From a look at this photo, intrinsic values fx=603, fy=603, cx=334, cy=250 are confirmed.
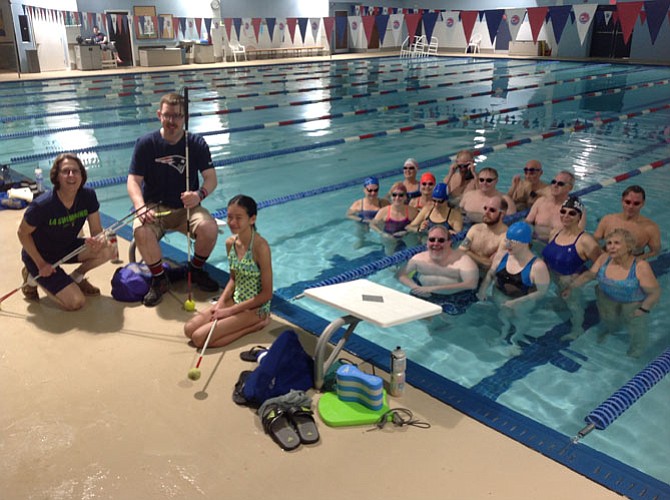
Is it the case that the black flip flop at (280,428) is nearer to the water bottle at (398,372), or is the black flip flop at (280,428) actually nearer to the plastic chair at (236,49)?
the water bottle at (398,372)

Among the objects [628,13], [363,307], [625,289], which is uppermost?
[628,13]

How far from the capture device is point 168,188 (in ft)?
13.3

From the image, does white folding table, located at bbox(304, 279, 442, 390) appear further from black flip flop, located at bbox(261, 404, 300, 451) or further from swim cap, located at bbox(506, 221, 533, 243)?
swim cap, located at bbox(506, 221, 533, 243)

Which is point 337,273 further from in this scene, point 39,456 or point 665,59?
point 665,59

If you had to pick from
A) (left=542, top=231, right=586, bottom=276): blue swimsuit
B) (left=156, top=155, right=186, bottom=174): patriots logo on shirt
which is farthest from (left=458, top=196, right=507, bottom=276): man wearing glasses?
(left=156, top=155, right=186, bottom=174): patriots logo on shirt

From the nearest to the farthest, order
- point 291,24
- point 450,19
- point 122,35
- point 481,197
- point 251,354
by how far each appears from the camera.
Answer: point 251,354 < point 481,197 < point 122,35 < point 291,24 < point 450,19

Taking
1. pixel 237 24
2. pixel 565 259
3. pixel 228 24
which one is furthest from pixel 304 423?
pixel 237 24

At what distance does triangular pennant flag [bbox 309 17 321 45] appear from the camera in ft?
85.6

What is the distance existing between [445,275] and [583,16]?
20723 millimetres

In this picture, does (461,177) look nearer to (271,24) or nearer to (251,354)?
(251,354)

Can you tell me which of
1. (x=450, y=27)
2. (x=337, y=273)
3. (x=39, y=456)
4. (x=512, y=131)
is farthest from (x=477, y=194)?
(x=450, y=27)

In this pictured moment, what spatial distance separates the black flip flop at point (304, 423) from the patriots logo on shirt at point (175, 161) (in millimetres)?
2045

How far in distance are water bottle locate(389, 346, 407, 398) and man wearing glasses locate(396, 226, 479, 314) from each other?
1.57m

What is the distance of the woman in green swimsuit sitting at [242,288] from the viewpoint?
3.19 m
